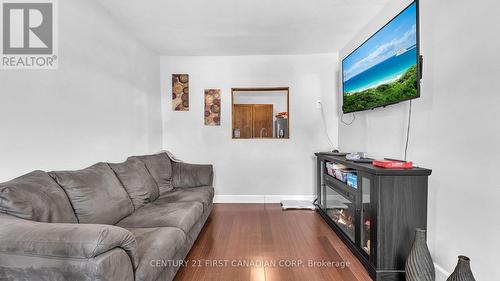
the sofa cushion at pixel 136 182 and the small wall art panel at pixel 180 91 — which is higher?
the small wall art panel at pixel 180 91

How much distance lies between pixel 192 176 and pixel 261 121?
3047mm

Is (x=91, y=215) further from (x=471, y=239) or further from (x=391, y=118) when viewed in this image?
(x=391, y=118)

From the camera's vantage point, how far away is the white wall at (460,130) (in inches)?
53.2

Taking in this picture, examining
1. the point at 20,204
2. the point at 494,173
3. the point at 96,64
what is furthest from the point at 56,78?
the point at 494,173

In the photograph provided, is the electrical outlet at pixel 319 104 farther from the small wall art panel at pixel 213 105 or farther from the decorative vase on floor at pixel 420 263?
the decorative vase on floor at pixel 420 263

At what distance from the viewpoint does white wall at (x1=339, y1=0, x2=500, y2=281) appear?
53.2 inches

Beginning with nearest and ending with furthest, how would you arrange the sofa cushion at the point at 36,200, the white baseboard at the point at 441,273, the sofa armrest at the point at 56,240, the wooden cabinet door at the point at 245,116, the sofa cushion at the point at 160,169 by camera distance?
the sofa armrest at the point at 56,240
the sofa cushion at the point at 36,200
the white baseboard at the point at 441,273
the sofa cushion at the point at 160,169
the wooden cabinet door at the point at 245,116

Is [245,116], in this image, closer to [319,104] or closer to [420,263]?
[319,104]

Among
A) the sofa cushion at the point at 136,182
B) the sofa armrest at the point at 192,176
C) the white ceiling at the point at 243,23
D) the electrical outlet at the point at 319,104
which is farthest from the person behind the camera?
the electrical outlet at the point at 319,104

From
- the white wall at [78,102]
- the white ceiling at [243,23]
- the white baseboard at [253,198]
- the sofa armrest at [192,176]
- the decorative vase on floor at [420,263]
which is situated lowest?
the white baseboard at [253,198]

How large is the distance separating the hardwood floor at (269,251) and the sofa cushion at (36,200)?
0.98 meters

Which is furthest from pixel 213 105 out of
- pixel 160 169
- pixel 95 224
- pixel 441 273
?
pixel 441 273
